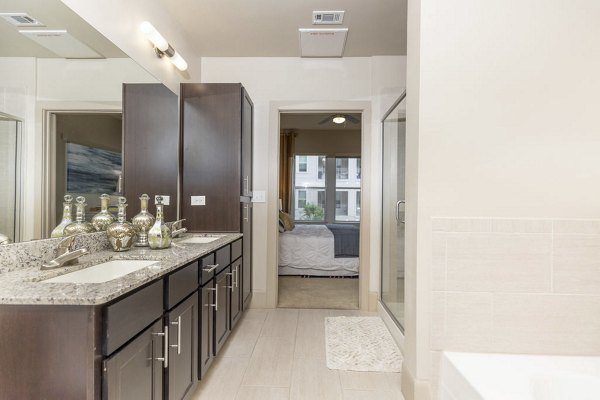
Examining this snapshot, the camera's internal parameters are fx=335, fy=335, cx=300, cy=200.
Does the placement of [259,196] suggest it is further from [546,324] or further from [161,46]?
[546,324]

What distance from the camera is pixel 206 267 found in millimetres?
1963

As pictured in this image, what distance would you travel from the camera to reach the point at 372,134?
342 cm

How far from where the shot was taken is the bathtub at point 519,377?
1309 mm

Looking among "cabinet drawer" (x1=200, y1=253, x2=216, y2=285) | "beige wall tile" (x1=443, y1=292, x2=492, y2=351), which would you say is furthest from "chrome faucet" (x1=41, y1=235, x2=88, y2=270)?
"beige wall tile" (x1=443, y1=292, x2=492, y2=351)

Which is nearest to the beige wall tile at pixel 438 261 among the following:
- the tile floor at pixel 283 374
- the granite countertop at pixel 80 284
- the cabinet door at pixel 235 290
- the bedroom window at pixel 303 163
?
the tile floor at pixel 283 374

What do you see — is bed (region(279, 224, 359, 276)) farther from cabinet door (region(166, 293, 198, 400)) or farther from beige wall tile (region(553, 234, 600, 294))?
beige wall tile (region(553, 234, 600, 294))

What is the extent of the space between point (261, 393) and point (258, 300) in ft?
5.19

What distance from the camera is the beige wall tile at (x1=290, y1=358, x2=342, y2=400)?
6.27 feet

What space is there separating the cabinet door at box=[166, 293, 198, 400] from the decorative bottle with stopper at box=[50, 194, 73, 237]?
69 cm

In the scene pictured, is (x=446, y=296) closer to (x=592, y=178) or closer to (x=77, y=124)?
(x=592, y=178)

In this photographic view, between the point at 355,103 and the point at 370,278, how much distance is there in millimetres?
1805

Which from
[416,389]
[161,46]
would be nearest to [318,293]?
[416,389]

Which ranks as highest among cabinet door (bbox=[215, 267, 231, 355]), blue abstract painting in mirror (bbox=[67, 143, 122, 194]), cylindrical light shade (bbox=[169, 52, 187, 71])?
cylindrical light shade (bbox=[169, 52, 187, 71])

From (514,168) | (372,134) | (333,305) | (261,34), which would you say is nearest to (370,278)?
(333,305)
